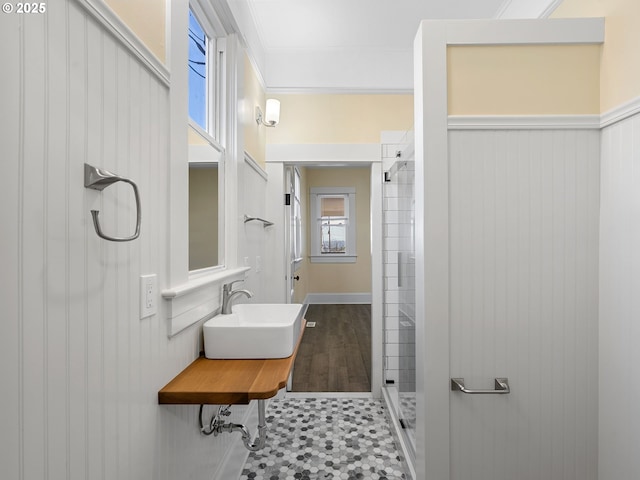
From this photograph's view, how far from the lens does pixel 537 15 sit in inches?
71.6

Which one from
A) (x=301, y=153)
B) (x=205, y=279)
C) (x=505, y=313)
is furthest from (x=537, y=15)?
(x=205, y=279)

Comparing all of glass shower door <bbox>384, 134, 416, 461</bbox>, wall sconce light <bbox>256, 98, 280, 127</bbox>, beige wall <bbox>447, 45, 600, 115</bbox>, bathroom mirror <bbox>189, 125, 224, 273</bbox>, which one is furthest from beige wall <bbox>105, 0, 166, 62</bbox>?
wall sconce light <bbox>256, 98, 280, 127</bbox>

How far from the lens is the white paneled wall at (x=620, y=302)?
3.98 feet

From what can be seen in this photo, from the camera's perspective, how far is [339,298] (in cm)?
686

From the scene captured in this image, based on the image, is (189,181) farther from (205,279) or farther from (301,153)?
(301,153)

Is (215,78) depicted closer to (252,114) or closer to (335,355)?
(252,114)

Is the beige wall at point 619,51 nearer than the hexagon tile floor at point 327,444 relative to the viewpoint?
Yes

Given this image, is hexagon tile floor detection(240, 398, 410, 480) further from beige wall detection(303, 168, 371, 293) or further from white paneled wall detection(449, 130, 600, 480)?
beige wall detection(303, 168, 371, 293)

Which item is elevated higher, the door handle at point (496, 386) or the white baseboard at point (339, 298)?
the door handle at point (496, 386)

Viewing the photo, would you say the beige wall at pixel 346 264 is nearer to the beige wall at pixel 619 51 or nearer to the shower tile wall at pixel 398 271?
the shower tile wall at pixel 398 271

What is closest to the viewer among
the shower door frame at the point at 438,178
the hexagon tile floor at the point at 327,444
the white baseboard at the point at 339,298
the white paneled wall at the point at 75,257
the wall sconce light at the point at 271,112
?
the white paneled wall at the point at 75,257

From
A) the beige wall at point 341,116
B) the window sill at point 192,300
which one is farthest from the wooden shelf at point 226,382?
the beige wall at point 341,116

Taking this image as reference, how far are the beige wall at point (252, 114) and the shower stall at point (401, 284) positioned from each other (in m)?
0.96

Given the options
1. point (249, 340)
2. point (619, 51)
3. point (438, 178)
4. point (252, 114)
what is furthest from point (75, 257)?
point (252, 114)
